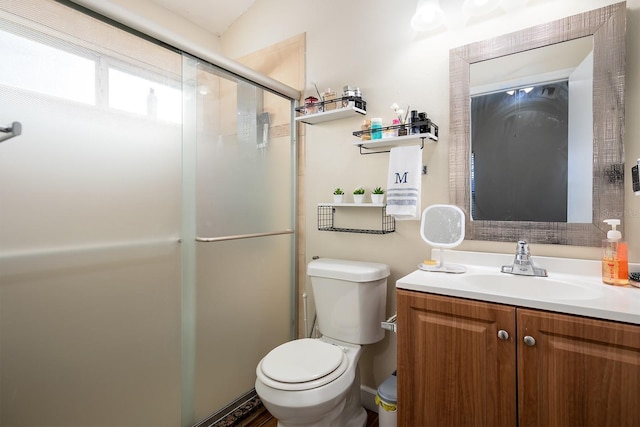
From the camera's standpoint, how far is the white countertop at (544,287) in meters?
0.95

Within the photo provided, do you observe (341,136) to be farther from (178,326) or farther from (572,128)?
(178,326)

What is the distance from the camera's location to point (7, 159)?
1053mm

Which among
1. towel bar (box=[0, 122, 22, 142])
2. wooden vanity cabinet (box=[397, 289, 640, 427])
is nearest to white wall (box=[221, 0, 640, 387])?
wooden vanity cabinet (box=[397, 289, 640, 427])

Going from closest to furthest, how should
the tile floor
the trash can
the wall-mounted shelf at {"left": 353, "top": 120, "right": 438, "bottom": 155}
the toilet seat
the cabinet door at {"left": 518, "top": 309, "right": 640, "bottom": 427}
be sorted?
the cabinet door at {"left": 518, "top": 309, "right": 640, "bottom": 427}
the toilet seat
the trash can
the wall-mounted shelf at {"left": 353, "top": 120, "right": 438, "bottom": 155}
the tile floor

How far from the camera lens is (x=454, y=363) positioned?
1148 mm

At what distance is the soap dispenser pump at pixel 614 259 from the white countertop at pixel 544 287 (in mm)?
32

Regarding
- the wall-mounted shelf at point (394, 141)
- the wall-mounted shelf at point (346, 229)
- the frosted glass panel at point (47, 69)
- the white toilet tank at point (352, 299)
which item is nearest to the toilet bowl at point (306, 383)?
the white toilet tank at point (352, 299)

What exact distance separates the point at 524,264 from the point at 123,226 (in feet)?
5.34

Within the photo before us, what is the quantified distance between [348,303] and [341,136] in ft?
3.13

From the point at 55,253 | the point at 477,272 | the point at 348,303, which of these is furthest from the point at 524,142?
the point at 55,253

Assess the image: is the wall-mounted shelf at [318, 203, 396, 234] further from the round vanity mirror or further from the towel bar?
the towel bar

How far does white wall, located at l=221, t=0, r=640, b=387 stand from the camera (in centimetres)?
134

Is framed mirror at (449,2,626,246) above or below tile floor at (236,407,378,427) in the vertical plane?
above

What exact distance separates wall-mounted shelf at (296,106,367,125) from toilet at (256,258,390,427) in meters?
0.82
